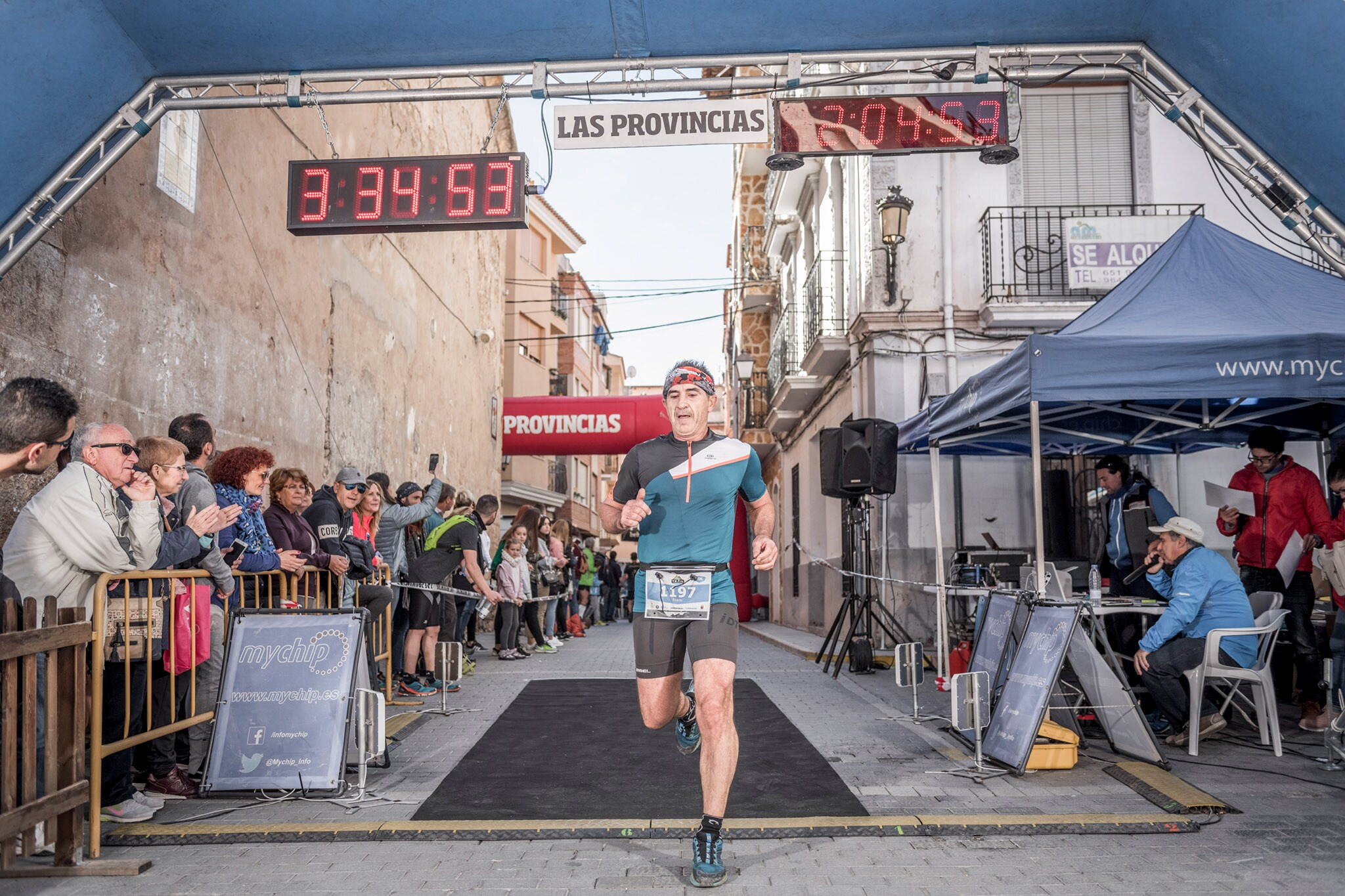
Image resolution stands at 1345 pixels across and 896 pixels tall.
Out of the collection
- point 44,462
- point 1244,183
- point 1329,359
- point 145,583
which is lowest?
point 145,583

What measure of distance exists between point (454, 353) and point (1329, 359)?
15.8 meters

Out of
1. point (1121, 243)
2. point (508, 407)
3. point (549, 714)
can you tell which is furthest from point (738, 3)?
point (508, 407)

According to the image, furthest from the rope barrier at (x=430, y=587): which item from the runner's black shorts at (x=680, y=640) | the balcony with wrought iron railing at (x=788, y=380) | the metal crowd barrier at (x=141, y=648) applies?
the balcony with wrought iron railing at (x=788, y=380)

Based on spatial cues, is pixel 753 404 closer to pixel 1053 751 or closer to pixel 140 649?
pixel 1053 751

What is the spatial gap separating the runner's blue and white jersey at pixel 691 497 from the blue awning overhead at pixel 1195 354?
3.06 meters

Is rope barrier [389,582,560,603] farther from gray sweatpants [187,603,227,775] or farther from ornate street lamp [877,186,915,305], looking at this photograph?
ornate street lamp [877,186,915,305]

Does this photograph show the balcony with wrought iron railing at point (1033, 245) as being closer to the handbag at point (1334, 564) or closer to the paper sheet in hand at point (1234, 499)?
the paper sheet in hand at point (1234, 499)

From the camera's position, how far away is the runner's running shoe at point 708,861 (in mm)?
4086

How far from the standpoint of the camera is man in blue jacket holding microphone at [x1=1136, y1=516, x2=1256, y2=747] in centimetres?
680

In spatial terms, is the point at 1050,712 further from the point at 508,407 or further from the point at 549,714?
the point at 508,407

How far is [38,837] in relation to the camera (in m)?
4.36

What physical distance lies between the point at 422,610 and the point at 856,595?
4575 millimetres

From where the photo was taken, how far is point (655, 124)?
7176 mm

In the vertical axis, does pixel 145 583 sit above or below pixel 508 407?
below
